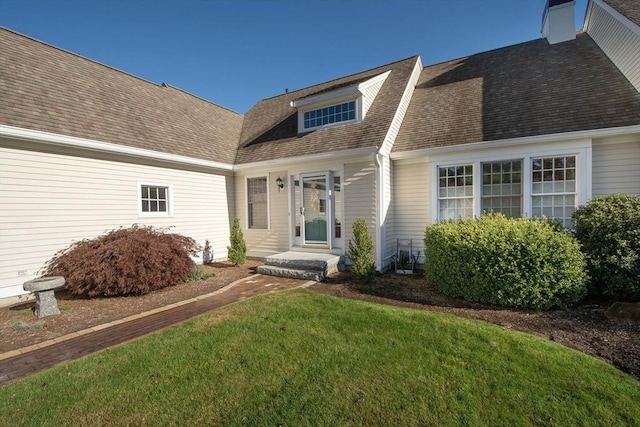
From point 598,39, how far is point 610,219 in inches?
294

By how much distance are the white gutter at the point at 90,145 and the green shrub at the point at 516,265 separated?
7.50 meters

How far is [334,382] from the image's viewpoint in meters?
2.95

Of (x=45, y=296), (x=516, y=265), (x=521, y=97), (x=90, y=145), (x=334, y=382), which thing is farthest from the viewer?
(x=521, y=97)

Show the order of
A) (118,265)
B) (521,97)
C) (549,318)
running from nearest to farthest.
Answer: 1. (549,318)
2. (118,265)
3. (521,97)

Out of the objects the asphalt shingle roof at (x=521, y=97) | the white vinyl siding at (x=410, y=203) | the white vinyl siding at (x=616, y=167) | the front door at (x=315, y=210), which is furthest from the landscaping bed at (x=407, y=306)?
the asphalt shingle roof at (x=521, y=97)

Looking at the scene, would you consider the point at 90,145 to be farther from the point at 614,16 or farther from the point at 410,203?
the point at 614,16

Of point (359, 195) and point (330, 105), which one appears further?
point (330, 105)

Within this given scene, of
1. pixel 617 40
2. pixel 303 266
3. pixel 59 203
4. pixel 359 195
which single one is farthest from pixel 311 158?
pixel 617 40

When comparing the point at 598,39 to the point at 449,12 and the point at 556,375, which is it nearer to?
the point at 449,12

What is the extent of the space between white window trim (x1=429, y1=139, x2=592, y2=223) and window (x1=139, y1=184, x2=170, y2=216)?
7.55 metres

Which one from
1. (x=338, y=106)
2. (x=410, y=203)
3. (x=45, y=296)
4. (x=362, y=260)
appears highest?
(x=338, y=106)

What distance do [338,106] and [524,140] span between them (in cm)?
530

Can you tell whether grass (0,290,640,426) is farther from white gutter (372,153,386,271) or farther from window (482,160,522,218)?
window (482,160,522,218)

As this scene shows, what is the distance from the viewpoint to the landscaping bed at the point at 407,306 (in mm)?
3629
